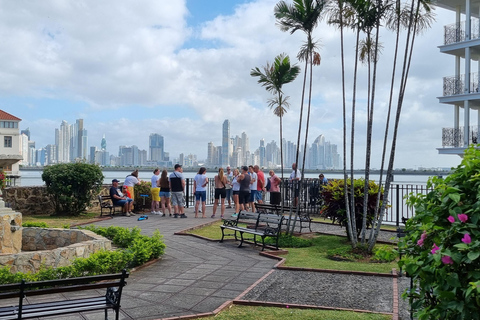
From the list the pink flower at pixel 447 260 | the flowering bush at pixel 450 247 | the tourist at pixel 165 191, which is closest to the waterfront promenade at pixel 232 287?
the flowering bush at pixel 450 247

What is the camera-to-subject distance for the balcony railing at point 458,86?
26688 mm

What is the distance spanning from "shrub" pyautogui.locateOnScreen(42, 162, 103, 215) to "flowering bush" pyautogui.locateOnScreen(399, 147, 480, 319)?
1453 centimetres

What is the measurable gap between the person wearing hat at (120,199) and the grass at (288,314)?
37.1 feet

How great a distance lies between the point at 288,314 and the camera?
18.0 feet

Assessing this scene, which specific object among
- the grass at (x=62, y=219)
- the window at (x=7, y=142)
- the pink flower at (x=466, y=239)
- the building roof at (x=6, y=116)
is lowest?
the grass at (x=62, y=219)

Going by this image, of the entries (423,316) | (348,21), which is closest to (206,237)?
(348,21)

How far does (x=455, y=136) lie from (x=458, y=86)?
113 inches

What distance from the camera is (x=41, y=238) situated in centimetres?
967

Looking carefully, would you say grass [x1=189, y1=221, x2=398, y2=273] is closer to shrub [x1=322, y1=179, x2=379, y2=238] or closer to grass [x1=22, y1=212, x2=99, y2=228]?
shrub [x1=322, y1=179, x2=379, y2=238]

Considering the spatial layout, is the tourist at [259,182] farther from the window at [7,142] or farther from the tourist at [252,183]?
the window at [7,142]

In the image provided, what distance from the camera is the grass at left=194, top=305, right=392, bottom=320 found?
17.6 feet

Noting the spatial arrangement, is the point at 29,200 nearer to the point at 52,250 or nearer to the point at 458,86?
the point at 52,250

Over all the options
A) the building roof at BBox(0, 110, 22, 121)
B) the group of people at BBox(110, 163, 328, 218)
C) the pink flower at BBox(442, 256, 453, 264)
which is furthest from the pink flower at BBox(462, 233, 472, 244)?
the building roof at BBox(0, 110, 22, 121)

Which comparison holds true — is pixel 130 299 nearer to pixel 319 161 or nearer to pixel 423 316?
pixel 423 316
